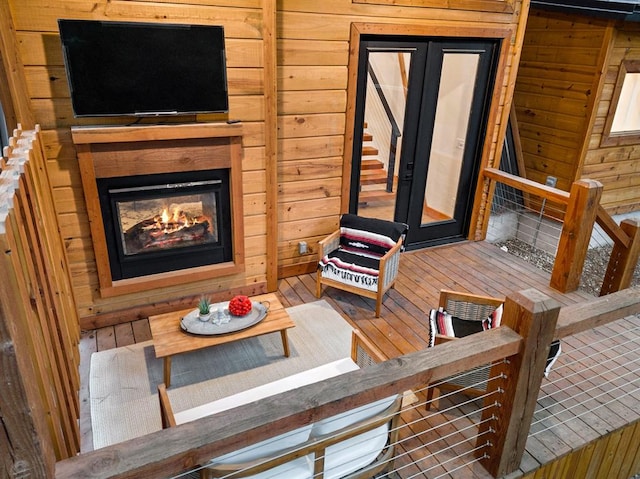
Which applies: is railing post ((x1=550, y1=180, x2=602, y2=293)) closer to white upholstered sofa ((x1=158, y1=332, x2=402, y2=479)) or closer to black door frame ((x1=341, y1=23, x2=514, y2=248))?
black door frame ((x1=341, y1=23, x2=514, y2=248))

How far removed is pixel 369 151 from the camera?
15.9ft

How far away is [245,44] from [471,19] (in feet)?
7.64

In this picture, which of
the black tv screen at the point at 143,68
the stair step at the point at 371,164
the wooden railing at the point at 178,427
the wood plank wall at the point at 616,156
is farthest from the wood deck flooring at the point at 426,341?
the wood plank wall at the point at 616,156

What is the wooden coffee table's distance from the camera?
3.13 meters

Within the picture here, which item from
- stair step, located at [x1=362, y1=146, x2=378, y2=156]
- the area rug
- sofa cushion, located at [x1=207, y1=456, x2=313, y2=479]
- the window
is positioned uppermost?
the window

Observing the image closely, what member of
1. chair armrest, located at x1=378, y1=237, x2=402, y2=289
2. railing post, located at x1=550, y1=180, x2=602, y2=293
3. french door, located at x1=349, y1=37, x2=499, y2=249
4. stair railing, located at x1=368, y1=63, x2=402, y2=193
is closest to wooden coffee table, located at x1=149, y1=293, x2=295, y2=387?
chair armrest, located at x1=378, y1=237, x2=402, y2=289

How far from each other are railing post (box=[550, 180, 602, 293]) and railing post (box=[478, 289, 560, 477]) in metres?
2.51

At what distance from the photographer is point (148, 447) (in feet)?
4.38

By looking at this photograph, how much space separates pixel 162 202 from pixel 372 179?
215 cm

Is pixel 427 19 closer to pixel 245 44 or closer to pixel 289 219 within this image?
pixel 245 44

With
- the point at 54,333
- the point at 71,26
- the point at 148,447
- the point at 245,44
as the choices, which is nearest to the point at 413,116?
the point at 245,44

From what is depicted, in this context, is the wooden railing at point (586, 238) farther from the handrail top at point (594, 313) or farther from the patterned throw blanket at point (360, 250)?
the handrail top at point (594, 313)

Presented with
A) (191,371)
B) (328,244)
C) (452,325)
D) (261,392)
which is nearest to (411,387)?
(261,392)

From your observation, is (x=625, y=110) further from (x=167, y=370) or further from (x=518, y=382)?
(x=167, y=370)
